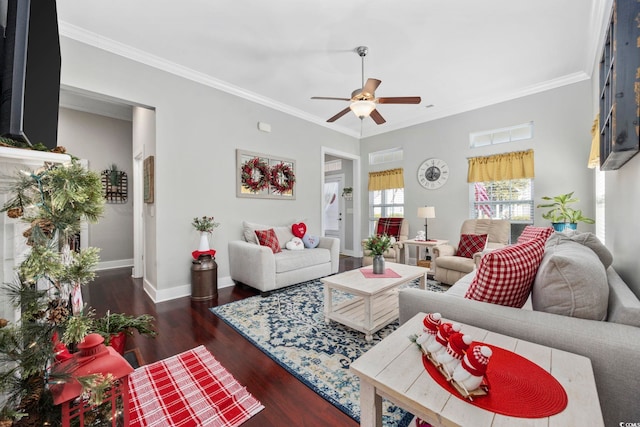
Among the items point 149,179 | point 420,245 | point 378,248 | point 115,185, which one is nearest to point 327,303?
point 378,248

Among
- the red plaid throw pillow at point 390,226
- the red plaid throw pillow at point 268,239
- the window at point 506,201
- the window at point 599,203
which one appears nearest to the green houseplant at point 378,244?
the red plaid throw pillow at point 268,239

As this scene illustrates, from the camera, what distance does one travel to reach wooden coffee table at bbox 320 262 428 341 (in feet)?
6.88

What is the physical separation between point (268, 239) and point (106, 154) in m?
3.75

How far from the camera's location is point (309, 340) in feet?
6.89

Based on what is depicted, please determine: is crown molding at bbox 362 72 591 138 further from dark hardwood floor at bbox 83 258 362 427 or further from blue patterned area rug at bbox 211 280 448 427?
dark hardwood floor at bbox 83 258 362 427

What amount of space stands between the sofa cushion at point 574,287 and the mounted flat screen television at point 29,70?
6.50 ft

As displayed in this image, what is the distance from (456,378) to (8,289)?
1446mm

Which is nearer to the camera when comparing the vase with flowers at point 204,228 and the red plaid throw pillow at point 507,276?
the red plaid throw pillow at point 507,276

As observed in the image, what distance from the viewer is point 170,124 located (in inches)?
124

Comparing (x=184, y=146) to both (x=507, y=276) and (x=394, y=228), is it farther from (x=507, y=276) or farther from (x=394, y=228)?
(x=394, y=228)

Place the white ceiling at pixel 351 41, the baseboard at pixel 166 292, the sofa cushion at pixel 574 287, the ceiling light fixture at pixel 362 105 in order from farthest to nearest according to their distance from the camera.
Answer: the baseboard at pixel 166 292 → the ceiling light fixture at pixel 362 105 → the white ceiling at pixel 351 41 → the sofa cushion at pixel 574 287

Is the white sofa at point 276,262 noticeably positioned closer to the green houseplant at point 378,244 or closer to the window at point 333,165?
the green houseplant at point 378,244

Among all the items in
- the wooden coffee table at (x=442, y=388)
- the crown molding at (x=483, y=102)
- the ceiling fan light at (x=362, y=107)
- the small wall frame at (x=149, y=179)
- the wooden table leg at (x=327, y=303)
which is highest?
the crown molding at (x=483, y=102)

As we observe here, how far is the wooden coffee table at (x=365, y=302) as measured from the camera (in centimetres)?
210
